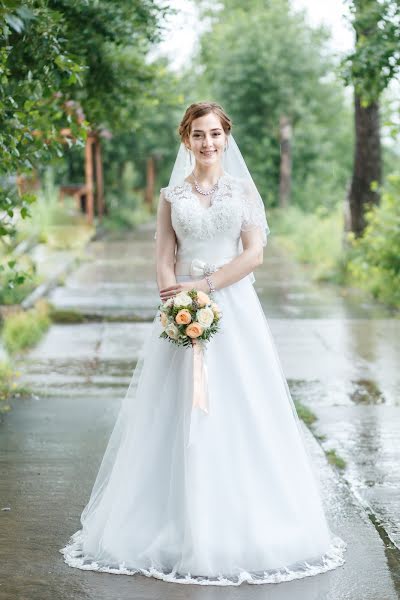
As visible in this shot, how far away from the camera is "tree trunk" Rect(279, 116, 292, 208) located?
1302 inches

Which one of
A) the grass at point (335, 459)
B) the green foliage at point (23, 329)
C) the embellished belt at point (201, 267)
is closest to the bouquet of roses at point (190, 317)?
the embellished belt at point (201, 267)

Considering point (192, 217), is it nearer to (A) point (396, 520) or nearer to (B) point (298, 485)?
(B) point (298, 485)

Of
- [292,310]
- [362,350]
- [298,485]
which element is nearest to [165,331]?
[298,485]

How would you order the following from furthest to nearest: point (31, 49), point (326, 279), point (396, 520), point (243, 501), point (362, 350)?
1. point (326, 279)
2. point (362, 350)
3. point (31, 49)
4. point (396, 520)
5. point (243, 501)

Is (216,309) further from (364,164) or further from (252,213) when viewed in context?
(364,164)

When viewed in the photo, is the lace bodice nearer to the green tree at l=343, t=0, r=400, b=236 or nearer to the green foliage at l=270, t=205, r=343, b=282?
the green tree at l=343, t=0, r=400, b=236

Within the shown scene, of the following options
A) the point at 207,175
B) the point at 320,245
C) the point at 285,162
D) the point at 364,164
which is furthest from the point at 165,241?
the point at 285,162

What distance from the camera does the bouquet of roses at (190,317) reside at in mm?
4598

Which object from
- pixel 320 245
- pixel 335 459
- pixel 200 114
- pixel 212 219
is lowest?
pixel 320 245

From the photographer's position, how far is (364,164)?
57.9ft

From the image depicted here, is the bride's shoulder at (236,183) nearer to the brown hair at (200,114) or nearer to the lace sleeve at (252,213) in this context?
the lace sleeve at (252,213)

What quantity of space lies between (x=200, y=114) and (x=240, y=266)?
2.38ft

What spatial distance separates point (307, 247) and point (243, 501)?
1703 cm

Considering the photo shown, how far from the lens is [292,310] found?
13953mm
